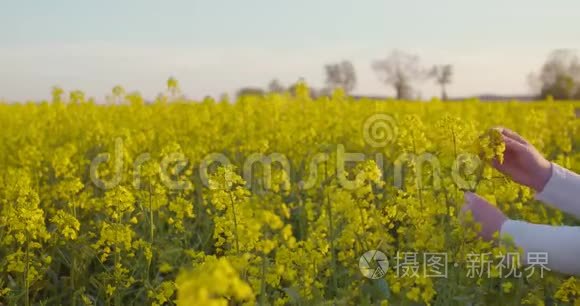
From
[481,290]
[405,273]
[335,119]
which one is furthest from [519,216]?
[335,119]

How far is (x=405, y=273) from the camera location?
203 cm

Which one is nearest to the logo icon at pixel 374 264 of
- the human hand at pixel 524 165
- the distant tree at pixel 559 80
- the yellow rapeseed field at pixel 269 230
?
the yellow rapeseed field at pixel 269 230

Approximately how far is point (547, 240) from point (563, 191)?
0.29 m

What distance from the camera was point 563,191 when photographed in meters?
2.38

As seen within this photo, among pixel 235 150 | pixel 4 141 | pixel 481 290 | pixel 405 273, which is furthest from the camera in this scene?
pixel 4 141

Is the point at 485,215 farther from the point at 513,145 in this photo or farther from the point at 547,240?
the point at 513,145

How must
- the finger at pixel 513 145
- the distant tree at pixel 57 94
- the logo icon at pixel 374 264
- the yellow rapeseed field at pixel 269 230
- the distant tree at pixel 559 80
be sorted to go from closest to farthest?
the yellow rapeseed field at pixel 269 230 < the logo icon at pixel 374 264 < the finger at pixel 513 145 < the distant tree at pixel 57 94 < the distant tree at pixel 559 80

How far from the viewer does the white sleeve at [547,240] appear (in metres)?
2.13

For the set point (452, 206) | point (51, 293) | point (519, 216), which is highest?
point (452, 206)

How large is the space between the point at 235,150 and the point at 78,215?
199 cm

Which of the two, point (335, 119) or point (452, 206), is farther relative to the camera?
point (335, 119)

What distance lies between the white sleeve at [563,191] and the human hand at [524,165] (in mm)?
25

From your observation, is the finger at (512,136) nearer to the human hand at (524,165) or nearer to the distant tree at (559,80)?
the human hand at (524,165)

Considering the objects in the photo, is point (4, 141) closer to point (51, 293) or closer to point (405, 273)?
point (51, 293)
